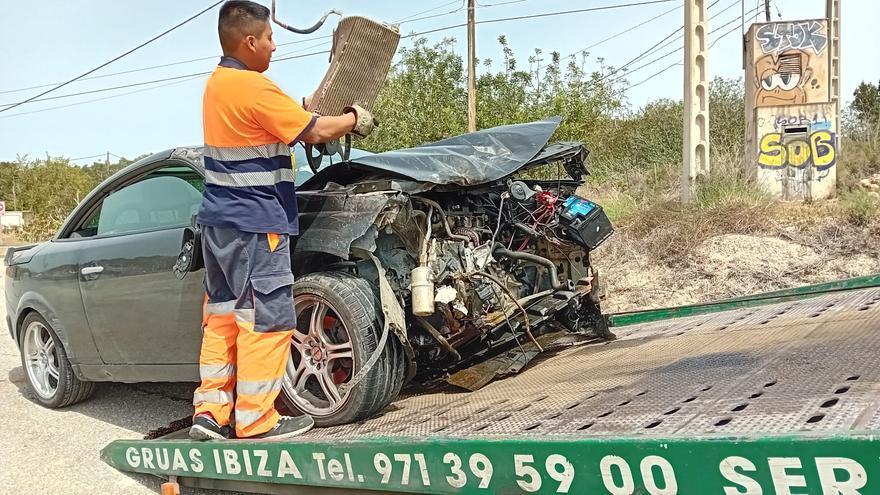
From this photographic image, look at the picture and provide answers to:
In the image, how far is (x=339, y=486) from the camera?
2.54m

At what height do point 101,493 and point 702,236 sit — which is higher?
point 702,236

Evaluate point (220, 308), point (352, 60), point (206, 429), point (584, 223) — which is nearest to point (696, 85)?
point (584, 223)

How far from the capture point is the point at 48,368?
4.62m

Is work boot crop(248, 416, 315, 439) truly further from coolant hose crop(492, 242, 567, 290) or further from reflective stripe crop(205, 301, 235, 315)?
coolant hose crop(492, 242, 567, 290)

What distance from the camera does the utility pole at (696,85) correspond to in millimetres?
8922

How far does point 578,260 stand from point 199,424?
2280mm

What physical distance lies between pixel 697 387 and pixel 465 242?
138 cm

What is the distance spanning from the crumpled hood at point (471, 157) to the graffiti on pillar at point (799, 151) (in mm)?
6584

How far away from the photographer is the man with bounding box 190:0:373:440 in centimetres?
295

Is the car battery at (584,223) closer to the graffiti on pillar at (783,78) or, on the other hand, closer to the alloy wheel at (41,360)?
the alloy wheel at (41,360)

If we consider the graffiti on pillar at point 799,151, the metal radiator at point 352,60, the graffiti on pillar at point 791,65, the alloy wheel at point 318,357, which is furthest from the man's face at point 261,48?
the graffiti on pillar at point 791,65

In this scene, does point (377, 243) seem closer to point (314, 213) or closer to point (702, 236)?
point (314, 213)

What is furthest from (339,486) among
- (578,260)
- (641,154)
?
(641,154)

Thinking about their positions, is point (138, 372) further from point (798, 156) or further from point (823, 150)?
point (823, 150)
